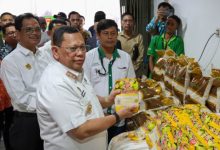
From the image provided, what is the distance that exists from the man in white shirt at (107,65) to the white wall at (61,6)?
3.65 meters

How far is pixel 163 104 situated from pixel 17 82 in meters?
0.88

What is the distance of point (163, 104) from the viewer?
151 centimetres

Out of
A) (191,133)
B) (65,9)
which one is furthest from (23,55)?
(65,9)

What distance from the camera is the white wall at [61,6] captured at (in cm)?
550

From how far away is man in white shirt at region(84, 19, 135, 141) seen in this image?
189 cm

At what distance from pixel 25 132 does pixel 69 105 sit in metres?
0.79

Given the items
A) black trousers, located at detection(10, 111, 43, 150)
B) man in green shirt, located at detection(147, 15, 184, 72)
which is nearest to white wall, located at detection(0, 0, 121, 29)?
man in green shirt, located at detection(147, 15, 184, 72)

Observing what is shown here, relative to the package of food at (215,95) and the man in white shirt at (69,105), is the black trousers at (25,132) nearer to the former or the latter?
the man in white shirt at (69,105)

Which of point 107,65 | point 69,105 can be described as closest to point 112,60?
point 107,65

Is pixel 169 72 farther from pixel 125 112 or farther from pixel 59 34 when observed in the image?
pixel 59 34

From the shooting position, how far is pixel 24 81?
5.58 feet

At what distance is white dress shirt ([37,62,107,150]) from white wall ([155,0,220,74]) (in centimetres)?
159

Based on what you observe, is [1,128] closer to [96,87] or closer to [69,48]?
[96,87]

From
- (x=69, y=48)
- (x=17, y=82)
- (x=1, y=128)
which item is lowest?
(x=1, y=128)
